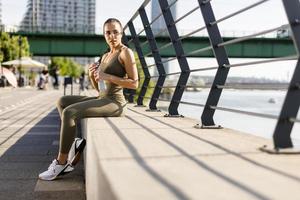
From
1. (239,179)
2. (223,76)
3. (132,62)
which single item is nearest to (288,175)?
(239,179)

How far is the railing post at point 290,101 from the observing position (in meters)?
2.82

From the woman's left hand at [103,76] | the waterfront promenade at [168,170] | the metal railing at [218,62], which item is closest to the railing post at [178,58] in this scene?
the metal railing at [218,62]

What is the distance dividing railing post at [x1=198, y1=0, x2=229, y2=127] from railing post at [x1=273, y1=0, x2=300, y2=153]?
129 centimetres

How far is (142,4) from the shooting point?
6949 mm

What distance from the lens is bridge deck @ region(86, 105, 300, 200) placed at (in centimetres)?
173

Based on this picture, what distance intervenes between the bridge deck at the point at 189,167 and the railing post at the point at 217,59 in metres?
0.76

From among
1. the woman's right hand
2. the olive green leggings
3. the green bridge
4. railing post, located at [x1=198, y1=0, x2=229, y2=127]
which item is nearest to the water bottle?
the olive green leggings

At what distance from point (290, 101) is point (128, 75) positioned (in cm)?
211

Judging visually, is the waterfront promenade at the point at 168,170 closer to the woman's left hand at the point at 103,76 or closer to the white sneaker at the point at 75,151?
the white sneaker at the point at 75,151

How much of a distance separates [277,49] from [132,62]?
4848 centimetres

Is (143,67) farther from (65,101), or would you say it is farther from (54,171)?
(54,171)

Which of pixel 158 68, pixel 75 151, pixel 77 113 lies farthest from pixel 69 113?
pixel 158 68

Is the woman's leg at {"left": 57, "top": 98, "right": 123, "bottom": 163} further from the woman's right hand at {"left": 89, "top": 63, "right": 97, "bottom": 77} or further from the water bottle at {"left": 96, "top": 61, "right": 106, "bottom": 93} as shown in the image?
the woman's right hand at {"left": 89, "top": 63, "right": 97, "bottom": 77}

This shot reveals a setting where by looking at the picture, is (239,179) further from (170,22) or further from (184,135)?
(170,22)
